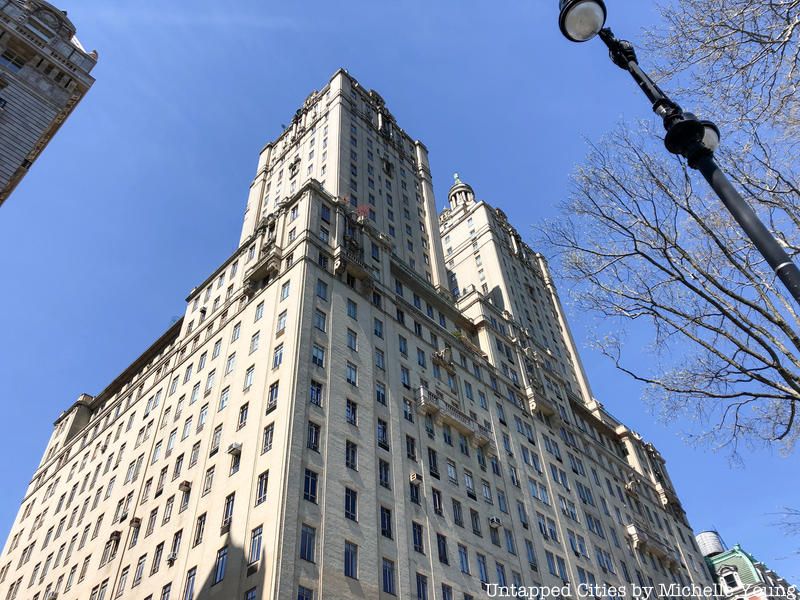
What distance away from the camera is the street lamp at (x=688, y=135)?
8734 mm

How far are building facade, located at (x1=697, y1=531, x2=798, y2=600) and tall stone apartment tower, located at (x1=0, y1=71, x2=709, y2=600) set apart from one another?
28944mm

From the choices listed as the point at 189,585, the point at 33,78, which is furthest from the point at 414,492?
the point at 33,78

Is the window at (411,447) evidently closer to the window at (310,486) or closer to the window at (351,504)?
the window at (351,504)

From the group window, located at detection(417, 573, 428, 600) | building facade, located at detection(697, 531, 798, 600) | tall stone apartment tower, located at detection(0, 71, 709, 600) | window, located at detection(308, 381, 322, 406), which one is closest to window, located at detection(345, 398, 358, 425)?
tall stone apartment tower, located at detection(0, 71, 709, 600)

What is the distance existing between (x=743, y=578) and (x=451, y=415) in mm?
78377

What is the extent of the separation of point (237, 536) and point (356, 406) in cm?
1125

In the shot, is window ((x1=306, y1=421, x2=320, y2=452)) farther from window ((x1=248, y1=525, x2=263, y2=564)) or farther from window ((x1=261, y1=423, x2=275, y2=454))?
window ((x1=248, y1=525, x2=263, y2=564))

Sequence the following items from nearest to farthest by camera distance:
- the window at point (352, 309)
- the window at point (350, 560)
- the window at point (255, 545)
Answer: the window at point (255, 545) → the window at point (350, 560) → the window at point (352, 309)

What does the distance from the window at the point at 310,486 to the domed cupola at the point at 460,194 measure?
75.2 meters

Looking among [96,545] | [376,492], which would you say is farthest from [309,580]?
[96,545]

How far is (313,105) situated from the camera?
81.8 meters

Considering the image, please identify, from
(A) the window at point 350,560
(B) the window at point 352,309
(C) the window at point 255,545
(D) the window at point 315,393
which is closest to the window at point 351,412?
(D) the window at point 315,393

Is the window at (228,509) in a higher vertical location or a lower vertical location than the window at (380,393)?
lower

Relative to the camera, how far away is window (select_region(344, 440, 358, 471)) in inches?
1451
